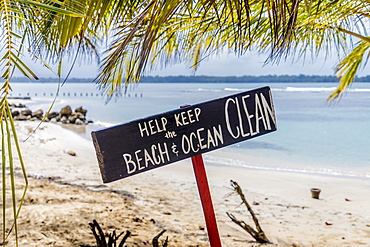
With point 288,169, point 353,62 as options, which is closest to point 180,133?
point 353,62

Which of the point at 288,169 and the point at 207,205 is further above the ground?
the point at 207,205

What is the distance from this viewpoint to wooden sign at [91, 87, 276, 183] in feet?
6.15

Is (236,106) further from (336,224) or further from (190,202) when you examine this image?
(190,202)

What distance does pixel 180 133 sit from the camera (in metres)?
1.98

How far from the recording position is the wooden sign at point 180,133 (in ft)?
6.15

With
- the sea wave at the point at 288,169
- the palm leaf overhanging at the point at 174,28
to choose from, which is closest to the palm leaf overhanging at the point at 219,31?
the palm leaf overhanging at the point at 174,28

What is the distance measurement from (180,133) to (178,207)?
361 cm

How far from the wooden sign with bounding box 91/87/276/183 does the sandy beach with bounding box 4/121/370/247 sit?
191 centimetres

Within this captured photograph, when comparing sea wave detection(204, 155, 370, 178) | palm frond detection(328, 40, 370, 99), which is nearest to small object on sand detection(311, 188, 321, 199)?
palm frond detection(328, 40, 370, 99)

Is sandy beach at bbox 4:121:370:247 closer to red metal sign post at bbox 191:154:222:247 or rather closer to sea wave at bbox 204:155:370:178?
sea wave at bbox 204:155:370:178

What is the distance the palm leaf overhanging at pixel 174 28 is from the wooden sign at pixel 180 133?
273 millimetres

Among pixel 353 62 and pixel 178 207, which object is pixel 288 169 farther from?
pixel 178 207

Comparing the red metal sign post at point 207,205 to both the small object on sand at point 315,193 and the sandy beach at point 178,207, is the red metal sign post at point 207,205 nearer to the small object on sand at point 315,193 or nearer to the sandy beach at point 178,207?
the sandy beach at point 178,207

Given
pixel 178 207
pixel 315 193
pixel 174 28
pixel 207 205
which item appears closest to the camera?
pixel 207 205
